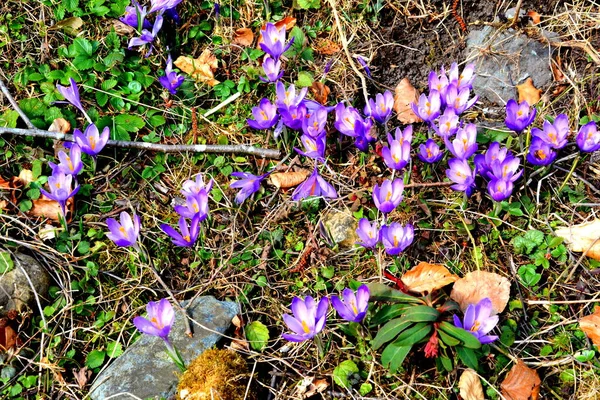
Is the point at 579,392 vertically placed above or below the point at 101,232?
below

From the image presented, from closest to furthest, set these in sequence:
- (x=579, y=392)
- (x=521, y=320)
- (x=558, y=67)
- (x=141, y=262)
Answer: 1. (x=579, y=392)
2. (x=521, y=320)
3. (x=141, y=262)
4. (x=558, y=67)

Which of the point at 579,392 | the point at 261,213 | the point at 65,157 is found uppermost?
the point at 65,157

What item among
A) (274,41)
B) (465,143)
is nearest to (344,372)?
(465,143)

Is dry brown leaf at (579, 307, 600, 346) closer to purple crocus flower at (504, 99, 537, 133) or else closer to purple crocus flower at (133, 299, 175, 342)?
purple crocus flower at (504, 99, 537, 133)

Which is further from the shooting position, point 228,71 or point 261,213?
point 228,71

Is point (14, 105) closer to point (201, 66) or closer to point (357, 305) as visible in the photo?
point (201, 66)

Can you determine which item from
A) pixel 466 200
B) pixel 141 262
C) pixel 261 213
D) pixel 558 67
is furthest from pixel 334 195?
pixel 558 67

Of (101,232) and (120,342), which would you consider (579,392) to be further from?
(101,232)
